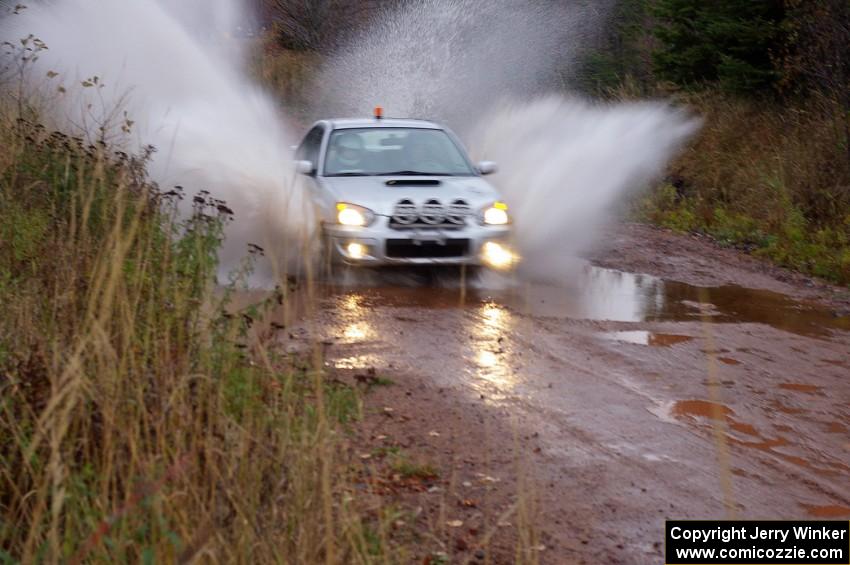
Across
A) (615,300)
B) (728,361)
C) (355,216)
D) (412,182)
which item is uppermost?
(412,182)

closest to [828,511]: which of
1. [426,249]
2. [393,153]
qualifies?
[426,249]

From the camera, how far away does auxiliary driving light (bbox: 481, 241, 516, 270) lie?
10.2m

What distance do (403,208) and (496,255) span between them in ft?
3.23

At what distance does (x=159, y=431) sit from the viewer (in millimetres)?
3633

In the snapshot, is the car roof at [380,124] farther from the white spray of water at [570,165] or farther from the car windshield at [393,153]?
the white spray of water at [570,165]

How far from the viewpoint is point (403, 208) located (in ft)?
32.8

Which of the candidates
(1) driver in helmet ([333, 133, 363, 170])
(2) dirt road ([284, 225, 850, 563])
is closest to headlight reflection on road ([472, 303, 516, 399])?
(2) dirt road ([284, 225, 850, 563])

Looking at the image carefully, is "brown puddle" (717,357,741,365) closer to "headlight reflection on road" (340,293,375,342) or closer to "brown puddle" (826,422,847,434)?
"brown puddle" (826,422,847,434)

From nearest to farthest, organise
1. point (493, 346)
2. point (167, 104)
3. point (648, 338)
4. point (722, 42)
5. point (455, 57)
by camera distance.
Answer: point (493, 346)
point (648, 338)
point (167, 104)
point (722, 42)
point (455, 57)

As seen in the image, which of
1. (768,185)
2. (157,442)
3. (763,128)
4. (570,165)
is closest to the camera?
(157,442)

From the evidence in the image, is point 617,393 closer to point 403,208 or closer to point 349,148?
point 403,208

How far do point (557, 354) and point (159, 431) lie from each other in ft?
14.5

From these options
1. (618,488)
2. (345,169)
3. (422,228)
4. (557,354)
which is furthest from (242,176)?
(618,488)

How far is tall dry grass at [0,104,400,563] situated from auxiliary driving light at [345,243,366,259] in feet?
15.3
